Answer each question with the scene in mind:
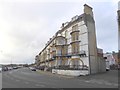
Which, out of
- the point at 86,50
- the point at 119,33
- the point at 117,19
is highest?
the point at 117,19

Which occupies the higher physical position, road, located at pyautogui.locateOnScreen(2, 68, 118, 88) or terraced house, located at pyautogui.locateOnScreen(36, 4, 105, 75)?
terraced house, located at pyautogui.locateOnScreen(36, 4, 105, 75)

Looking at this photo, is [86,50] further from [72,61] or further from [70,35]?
[70,35]

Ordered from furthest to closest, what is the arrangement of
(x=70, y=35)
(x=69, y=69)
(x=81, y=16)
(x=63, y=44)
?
(x=63, y=44) → (x=70, y=35) → (x=81, y=16) → (x=69, y=69)

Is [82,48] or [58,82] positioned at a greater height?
[82,48]

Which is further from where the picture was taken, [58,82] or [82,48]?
[82,48]

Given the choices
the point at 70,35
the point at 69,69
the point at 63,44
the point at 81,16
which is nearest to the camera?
the point at 69,69

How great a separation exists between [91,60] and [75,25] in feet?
29.8

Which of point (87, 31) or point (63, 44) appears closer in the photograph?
point (87, 31)

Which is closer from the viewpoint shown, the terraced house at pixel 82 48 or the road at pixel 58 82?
the road at pixel 58 82

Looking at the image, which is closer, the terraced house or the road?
the road

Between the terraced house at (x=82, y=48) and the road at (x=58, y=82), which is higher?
the terraced house at (x=82, y=48)

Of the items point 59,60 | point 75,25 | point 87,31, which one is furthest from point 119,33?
point 59,60

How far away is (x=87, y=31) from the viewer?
4219 cm

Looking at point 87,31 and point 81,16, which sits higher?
A: point 81,16
